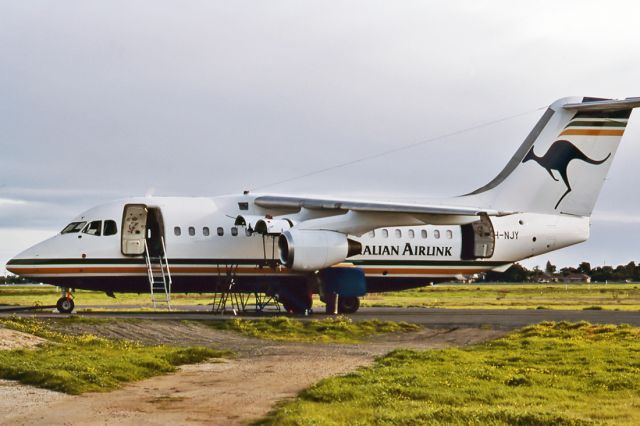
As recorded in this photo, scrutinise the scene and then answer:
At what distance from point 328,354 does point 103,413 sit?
29.3 ft

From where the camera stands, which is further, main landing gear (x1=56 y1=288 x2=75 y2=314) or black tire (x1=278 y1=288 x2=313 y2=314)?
black tire (x1=278 y1=288 x2=313 y2=314)

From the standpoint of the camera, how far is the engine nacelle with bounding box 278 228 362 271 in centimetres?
3209

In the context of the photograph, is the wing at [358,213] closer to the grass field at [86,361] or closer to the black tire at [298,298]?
the black tire at [298,298]

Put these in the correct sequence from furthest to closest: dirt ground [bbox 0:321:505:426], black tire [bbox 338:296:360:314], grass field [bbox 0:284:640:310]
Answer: grass field [bbox 0:284:640:310] < black tire [bbox 338:296:360:314] < dirt ground [bbox 0:321:505:426]

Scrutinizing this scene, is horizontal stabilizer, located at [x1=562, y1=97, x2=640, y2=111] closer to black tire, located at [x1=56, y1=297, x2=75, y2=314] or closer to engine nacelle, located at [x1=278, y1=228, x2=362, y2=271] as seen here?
engine nacelle, located at [x1=278, y1=228, x2=362, y2=271]

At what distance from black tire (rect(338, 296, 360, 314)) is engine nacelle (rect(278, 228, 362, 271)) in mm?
3352

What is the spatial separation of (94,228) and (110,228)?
574 mm

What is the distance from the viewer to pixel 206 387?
48.6 ft

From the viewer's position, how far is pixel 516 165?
3938cm

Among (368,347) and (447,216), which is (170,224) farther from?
(368,347)

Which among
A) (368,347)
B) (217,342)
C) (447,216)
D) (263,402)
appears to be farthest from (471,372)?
(447,216)

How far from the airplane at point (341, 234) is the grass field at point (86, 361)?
9657 millimetres

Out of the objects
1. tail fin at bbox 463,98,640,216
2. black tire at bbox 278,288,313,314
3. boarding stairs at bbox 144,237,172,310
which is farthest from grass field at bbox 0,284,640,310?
black tire at bbox 278,288,313,314

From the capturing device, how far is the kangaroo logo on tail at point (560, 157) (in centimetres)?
3888
